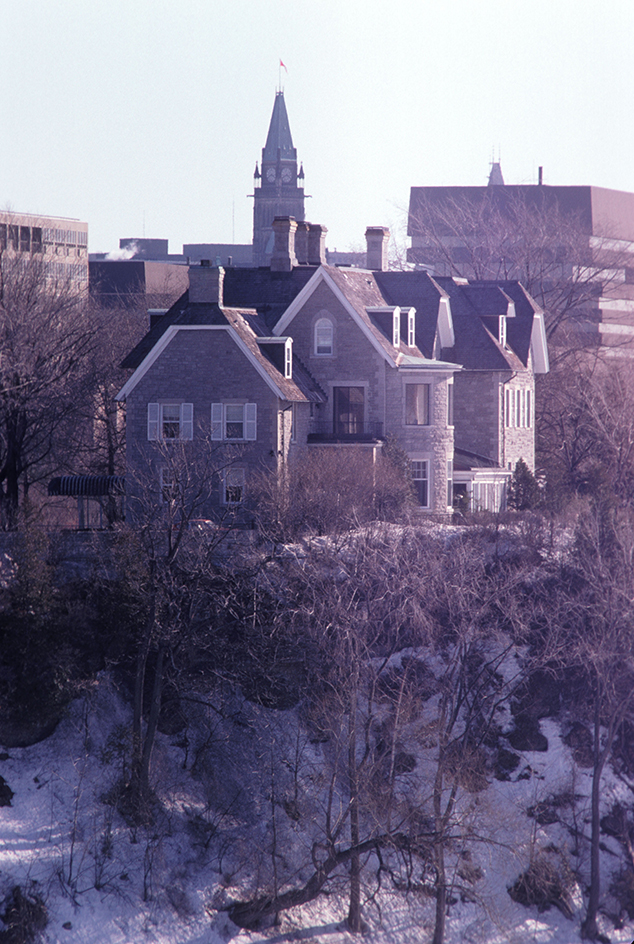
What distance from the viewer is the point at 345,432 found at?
43.5 metres

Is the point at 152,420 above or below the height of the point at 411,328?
below

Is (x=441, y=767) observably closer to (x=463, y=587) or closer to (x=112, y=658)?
(x=463, y=587)

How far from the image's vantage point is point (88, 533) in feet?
110

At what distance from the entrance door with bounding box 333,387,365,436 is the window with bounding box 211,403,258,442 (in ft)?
16.2

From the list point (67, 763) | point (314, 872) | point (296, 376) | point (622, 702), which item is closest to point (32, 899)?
point (67, 763)

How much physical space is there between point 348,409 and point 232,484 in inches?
257

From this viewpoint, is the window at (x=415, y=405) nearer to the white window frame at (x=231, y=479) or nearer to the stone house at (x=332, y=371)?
the stone house at (x=332, y=371)

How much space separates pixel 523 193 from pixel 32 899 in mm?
99404

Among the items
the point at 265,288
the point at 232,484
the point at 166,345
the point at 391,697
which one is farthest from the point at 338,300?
the point at 391,697

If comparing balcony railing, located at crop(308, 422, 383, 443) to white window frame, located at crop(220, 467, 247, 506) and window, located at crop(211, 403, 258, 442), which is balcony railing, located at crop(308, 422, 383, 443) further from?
white window frame, located at crop(220, 467, 247, 506)

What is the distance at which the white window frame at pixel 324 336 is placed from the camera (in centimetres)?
4344

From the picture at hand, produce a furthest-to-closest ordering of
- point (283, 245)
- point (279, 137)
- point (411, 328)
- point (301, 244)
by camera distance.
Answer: point (279, 137) → point (301, 244) → point (283, 245) → point (411, 328)

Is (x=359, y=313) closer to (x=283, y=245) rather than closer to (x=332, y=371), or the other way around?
(x=332, y=371)

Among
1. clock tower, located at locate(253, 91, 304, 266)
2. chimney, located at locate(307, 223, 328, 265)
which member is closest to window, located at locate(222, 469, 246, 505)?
chimney, located at locate(307, 223, 328, 265)
